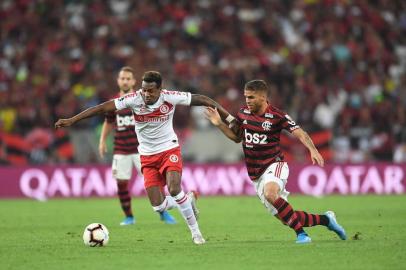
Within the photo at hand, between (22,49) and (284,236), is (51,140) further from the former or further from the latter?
(284,236)

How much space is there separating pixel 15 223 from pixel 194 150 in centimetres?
835

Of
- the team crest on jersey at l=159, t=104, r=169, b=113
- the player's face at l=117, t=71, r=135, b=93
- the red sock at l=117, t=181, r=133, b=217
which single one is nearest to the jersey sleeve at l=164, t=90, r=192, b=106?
the team crest on jersey at l=159, t=104, r=169, b=113

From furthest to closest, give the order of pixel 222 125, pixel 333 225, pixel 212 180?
pixel 212 180, pixel 222 125, pixel 333 225

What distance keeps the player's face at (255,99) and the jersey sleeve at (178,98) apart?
796mm

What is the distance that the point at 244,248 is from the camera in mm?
10016

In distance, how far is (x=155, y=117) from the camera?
10930 mm

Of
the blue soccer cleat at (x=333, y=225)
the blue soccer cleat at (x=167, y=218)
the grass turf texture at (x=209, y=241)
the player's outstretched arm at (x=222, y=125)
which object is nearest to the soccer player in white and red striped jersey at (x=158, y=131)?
the player's outstretched arm at (x=222, y=125)

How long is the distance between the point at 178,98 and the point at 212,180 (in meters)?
11.2

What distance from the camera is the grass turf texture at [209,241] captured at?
8734 millimetres

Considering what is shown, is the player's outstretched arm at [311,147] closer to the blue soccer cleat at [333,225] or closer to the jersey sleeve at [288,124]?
the jersey sleeve at [288,124]

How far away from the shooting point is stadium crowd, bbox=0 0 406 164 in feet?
73.4

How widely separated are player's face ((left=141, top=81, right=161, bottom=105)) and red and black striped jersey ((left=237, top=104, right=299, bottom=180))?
3.98ft

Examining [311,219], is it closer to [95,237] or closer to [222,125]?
[222,125]

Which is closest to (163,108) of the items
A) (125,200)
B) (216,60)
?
(125,200)
